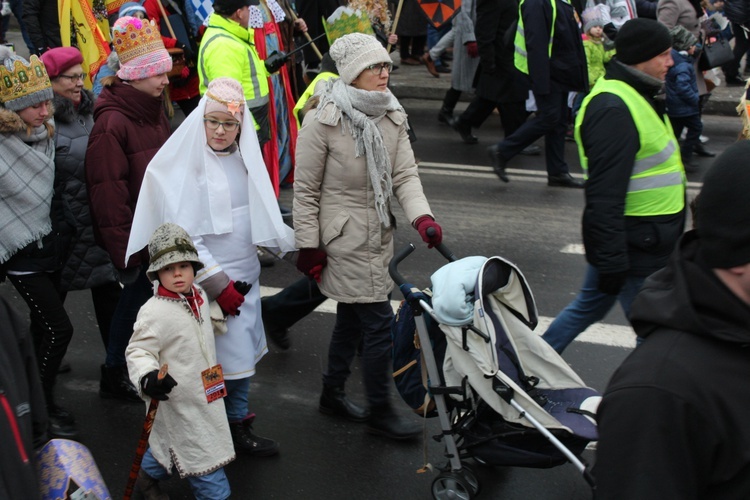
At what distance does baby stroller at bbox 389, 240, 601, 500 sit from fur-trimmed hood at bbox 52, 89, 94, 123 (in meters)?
1.90

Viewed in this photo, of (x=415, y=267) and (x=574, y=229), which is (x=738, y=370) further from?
(x=574, y=229)

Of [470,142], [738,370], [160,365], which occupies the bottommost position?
[470,142]

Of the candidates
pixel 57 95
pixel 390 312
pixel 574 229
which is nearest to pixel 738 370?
pixel 390 312

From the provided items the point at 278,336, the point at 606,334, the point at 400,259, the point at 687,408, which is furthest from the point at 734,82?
the point at 687,408

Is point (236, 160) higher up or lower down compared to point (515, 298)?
higher up

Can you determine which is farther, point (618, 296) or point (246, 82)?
point (246, 82)

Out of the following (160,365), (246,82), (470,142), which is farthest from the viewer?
(470,142)

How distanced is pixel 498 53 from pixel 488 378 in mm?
6564

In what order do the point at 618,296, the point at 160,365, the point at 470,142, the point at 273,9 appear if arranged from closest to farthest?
the point at 160,365, the point at 618,296, the point at 273,9, the point at 470,142

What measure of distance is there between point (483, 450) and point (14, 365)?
1963 millimetres

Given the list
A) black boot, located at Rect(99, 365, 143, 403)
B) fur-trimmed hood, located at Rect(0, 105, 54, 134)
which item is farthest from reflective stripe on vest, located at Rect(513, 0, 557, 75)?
fur-trimmed hood, located at Rect(0, 105, 54, 134)

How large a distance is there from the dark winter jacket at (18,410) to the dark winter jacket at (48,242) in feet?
5.60

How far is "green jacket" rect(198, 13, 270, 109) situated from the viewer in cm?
619

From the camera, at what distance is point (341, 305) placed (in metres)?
4.58
